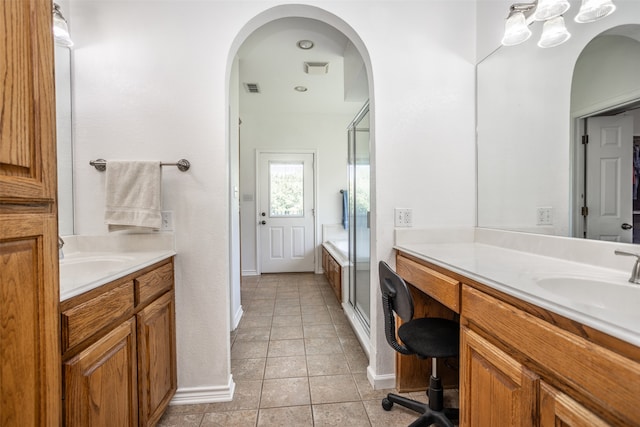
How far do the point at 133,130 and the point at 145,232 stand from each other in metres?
0.58

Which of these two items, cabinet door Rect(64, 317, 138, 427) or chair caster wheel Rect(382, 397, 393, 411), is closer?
cabinet door Rect(64, 317, 138, 427)

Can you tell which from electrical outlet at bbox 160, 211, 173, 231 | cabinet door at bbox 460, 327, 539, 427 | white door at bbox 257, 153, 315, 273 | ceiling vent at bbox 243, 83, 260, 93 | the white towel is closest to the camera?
cabinet door at bbox 460, 327, 539, 427

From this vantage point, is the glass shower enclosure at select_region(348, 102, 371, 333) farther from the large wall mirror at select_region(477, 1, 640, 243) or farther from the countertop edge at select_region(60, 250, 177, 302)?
the countertop edge at select_region(60, 250, 177, 302)

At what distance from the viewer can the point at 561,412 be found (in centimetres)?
72

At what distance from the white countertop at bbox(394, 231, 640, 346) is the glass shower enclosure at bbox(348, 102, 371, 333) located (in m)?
0.82

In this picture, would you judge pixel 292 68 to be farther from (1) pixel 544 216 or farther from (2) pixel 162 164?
(1) pixel 544 216

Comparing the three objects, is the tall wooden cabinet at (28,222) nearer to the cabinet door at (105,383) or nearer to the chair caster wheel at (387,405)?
the cabinet door at (105,383)

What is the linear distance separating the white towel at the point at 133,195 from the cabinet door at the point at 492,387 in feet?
5.21

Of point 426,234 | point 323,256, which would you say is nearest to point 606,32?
point 426,234

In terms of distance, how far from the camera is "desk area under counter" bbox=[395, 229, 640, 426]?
60 centimetres

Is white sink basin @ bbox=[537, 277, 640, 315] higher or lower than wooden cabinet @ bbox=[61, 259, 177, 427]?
higher

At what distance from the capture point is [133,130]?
1.66 m

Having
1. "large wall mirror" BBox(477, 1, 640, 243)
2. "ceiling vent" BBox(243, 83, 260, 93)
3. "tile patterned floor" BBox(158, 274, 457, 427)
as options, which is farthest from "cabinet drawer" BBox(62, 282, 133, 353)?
"ceiling vent" BBox(243, 83, 260, 93)

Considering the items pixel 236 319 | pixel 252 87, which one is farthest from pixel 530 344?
pixel 252 87
